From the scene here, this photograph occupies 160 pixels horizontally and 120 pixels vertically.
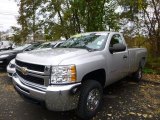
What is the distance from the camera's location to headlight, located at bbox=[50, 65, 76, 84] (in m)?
4.02

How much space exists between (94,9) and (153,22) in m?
2.89

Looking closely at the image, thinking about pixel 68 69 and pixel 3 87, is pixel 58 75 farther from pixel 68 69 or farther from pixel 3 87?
pixel 3 87

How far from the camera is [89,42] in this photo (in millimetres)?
5566

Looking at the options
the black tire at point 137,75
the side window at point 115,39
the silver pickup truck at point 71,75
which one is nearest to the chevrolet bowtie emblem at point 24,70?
the silver pickup truck at point 71,75

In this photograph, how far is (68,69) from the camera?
4.03 m

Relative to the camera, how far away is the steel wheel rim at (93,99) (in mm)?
4537

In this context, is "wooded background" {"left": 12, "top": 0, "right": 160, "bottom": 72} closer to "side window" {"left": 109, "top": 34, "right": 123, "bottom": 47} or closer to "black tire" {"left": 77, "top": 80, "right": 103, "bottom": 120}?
"side window" {"left": 109, "top": 34, "right": 123, "bottom": 47}

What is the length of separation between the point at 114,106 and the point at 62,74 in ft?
6.53

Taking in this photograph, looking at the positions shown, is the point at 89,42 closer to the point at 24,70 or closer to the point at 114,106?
the point at 114,106

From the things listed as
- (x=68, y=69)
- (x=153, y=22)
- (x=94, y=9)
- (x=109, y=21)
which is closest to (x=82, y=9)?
(x=94, y=9)

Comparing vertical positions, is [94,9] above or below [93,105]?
above

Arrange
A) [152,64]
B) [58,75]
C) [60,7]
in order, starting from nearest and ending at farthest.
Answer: [58,75], [152,64], [60,7]

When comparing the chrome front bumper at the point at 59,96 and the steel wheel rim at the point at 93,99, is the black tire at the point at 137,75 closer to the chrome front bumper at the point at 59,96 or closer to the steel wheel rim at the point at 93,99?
the steel wheel rim at the point at 93,99

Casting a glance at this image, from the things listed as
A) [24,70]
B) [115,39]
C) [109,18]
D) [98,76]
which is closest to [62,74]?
[24,70]
